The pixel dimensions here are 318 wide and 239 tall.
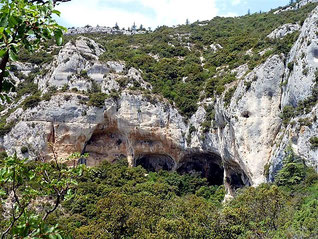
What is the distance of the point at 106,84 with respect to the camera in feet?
151

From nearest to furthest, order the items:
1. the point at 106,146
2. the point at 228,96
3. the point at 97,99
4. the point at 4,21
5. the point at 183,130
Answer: the point at 4,21, the point at 228,96, the point at 97,99, the point at 183,130, the point at 106,146

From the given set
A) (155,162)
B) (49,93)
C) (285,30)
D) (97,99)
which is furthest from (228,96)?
(49,93)

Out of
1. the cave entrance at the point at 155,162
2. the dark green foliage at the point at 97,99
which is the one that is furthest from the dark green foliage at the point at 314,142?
the dark green foliage at the point at 97,99

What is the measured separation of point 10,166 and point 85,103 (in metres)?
40.0

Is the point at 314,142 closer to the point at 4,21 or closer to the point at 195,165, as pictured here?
the point at 195,165

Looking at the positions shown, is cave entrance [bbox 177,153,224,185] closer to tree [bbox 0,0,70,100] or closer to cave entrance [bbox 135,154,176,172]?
cave entrance [bbox 135,154,176,172]

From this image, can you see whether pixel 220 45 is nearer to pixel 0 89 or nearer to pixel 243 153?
pixel 243 153

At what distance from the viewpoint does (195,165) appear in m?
45.9

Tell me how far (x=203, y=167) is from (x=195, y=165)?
1155mm

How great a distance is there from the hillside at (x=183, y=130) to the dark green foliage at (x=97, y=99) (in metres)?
0.15

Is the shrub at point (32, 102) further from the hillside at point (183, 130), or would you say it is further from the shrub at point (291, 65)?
the shrub at point (291, 65)

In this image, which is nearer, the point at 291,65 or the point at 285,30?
the point at 291,65

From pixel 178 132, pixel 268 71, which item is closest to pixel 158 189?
pixel 178 132

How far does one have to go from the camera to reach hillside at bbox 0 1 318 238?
22.6 metres
